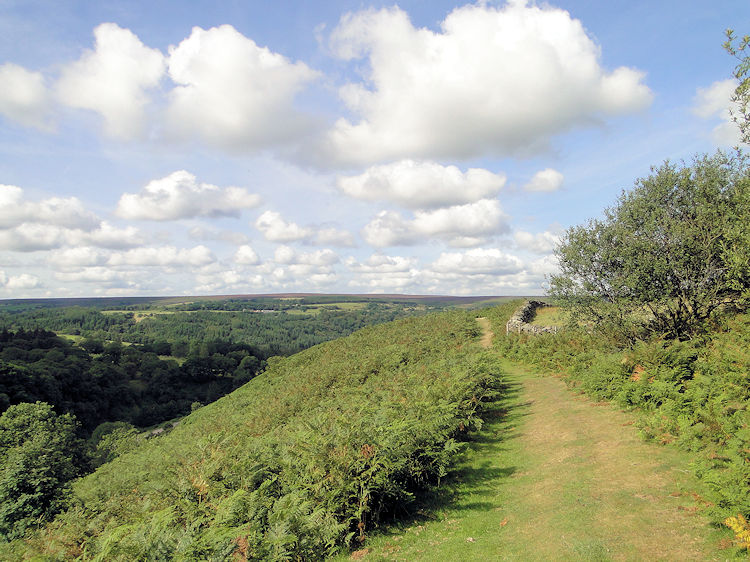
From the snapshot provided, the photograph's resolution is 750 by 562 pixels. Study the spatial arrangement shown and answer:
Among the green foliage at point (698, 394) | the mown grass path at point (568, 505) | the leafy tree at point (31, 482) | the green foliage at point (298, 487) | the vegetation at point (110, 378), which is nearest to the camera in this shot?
the green foliage at point (698, 394)

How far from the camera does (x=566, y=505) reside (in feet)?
28.0

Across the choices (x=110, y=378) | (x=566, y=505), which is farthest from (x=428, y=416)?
(x=110, y=378)

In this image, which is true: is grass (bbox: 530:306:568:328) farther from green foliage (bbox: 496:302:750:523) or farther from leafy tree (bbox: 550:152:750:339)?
green foliage (bbox: 496:302:750:523)

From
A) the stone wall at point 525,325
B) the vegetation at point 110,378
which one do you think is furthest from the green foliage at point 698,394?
the vegetation at point 110,378

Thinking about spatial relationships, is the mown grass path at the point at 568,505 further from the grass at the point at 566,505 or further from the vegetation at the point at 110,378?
the vegetation at the point at 110,378

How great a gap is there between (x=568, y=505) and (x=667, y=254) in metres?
13.4

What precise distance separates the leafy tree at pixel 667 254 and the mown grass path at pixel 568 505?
22.3ft

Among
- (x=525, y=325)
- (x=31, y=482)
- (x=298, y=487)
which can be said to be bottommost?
(x=31, y=482)

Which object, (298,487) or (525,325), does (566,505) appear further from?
(525,325)

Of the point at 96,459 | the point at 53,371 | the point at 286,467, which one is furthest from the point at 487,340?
the point at 53,371

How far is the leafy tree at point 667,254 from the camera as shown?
52.1 feet

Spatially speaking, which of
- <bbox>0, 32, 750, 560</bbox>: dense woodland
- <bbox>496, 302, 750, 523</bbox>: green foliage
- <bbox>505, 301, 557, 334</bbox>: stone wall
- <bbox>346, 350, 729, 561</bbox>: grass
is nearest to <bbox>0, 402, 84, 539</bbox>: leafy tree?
<bbox>0, 32, 750, 560</bbox>: dense woodland

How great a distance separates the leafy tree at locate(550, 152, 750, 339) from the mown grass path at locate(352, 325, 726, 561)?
6808 millimetres

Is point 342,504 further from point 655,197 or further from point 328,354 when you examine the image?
point 328,354
